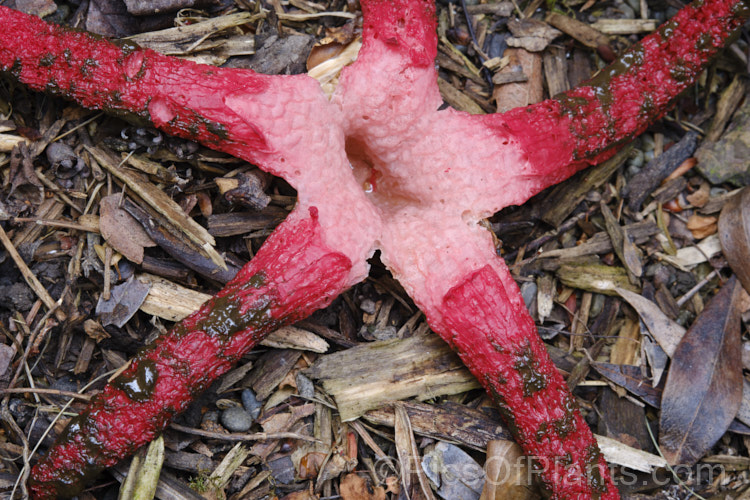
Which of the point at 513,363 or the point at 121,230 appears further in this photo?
the point at 121,230

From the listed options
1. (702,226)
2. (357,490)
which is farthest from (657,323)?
(357,490)

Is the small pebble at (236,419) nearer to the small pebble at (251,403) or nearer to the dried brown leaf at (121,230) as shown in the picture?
the small pebble at (251,403)

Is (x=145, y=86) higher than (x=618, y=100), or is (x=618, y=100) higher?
(x=618, y=100)

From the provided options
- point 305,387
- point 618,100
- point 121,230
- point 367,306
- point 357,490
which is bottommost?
point 357,490

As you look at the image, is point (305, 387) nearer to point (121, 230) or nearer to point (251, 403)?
point (251, 403)

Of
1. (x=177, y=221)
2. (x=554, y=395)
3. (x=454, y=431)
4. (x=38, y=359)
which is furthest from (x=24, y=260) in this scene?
(x=554, y=395)

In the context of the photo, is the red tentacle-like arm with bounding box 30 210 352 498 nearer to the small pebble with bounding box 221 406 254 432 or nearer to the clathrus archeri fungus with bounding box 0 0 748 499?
the clathrus archeri fungus with bounding box 0 0 748 499

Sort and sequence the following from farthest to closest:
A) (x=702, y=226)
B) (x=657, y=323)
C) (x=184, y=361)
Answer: (x=702, y=226)
(x=657, y=323)
(x=184, y=361)

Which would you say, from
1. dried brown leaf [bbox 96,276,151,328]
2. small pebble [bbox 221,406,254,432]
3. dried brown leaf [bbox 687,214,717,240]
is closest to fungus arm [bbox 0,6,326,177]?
dried brown leaf [bbox 96,276,151,328]
